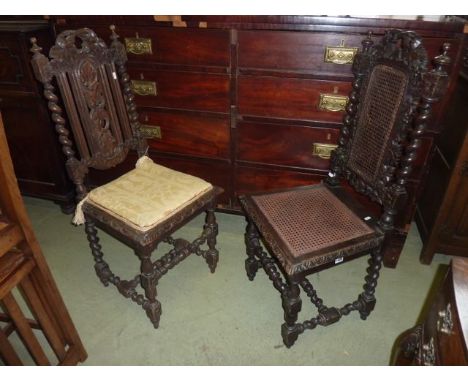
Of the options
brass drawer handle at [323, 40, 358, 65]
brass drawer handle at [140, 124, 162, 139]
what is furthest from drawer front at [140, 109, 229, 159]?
brass drawer handle at [323, 40, 358, 65]

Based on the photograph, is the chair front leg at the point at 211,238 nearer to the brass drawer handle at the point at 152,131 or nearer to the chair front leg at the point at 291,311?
the chair front leg at the point at 291,311

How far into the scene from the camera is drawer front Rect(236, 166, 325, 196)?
2377 millimetres

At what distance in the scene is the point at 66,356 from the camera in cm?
161

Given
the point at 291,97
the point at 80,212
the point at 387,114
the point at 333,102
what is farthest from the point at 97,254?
the point at 387,114

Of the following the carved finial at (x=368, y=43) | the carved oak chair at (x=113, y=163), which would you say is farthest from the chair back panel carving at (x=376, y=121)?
the carved oak chair at (x=113, y=163)

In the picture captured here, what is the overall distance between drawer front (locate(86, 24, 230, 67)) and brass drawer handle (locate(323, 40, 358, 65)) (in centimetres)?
58

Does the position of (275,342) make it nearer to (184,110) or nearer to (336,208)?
(336,208)

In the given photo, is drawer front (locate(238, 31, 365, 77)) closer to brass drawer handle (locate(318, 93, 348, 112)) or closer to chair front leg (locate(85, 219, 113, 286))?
brass drawer handle (locate(318, 93, 348, 112))

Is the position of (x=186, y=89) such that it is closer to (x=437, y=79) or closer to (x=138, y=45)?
(x=138, y=45)

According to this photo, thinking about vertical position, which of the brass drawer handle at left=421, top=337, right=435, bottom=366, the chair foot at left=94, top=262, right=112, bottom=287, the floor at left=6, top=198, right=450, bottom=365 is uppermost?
the brass drawer handle at left=421, top=337, right=435, bottom=366

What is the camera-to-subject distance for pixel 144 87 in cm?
229

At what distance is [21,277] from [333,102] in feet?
5.94

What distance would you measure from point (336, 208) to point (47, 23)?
2.26 meters

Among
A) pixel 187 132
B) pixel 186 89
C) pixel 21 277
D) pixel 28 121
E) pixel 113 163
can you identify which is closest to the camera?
pixel 21 277
